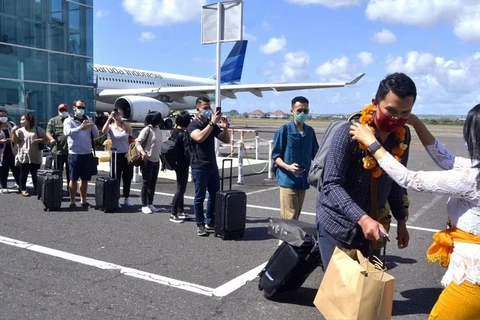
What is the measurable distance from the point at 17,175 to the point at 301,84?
2351 cm

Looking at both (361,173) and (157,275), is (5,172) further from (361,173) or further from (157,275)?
(361,173)

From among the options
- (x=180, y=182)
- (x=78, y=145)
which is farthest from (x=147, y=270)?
(x=78, y=145)

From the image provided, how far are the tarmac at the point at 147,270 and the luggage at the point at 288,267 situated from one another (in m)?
0.17

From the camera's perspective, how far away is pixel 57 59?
18500mm

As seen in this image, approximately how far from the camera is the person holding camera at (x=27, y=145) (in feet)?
28.8

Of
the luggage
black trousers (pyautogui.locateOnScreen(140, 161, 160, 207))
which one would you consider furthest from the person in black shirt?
the luggage

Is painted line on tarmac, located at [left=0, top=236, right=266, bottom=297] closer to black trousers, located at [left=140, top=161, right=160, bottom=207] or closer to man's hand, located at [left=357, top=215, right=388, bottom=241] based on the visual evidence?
man's hand, located at [left=357, top=215, right=388, bottom=241]

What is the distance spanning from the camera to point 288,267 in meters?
3.98

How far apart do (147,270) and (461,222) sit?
343 cm

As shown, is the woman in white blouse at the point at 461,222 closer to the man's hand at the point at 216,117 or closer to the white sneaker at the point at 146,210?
the man's hand at the point at 216,117

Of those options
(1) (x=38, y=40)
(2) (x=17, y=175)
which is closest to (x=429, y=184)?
(2) (x=17, y=175)

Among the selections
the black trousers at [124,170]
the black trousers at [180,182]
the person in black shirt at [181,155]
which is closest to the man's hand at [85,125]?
the black trousers at [124,170]

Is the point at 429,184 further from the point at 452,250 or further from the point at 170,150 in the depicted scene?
the point at 170,150

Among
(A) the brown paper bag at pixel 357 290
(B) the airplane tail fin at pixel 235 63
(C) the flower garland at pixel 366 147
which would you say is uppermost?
(B) the airplane tail fin at pixel 235 63
